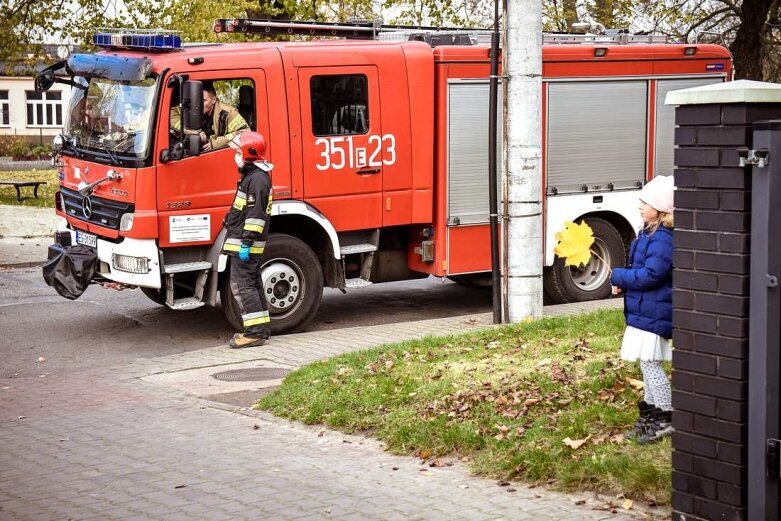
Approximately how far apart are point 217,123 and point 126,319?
256 centimetres

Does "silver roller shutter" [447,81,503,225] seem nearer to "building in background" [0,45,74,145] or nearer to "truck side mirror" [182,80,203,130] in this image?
"truck side mirror" [182,80,203,130]

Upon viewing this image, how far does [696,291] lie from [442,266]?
23.3ft

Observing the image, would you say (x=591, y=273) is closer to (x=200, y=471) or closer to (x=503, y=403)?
(x=503, y=403)

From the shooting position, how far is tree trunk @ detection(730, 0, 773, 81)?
22.5 metres

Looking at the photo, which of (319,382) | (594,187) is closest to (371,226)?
(594,187)

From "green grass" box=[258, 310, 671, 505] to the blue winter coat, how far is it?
0.63 m

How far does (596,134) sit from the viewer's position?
42.4ft

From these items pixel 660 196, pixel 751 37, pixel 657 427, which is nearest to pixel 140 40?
pixel 660 196

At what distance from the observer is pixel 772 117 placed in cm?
471

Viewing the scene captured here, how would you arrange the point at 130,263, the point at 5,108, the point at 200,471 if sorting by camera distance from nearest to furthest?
the point at 200,471 → the point at 130,263 → the point at 5,108

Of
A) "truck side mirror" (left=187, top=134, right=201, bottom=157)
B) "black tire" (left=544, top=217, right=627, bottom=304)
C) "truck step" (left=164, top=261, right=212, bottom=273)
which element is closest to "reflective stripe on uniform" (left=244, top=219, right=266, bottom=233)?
"truck step" (left=164, top=261, right=212, bottom=273)

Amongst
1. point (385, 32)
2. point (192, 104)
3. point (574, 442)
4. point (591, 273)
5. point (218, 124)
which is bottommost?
point (574, 442)

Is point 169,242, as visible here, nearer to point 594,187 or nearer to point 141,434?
point 141,434

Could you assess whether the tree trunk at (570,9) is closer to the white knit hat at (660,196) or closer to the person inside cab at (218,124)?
the person inside cab at (218,124)
